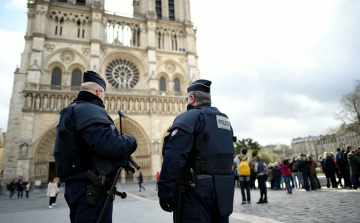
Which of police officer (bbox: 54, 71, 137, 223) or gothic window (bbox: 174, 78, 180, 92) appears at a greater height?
gothic window (bbox: 174, 78, 180, 92)

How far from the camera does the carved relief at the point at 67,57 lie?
2295cm

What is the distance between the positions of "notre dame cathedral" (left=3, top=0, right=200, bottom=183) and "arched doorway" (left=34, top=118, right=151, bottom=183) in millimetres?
80

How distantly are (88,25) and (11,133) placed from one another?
523 inches

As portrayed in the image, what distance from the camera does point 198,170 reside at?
223 centimetres

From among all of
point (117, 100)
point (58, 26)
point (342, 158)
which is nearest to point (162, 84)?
point (117, 100)

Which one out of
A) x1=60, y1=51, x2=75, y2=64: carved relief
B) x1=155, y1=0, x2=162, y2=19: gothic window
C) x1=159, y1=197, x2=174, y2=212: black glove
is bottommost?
x1=159, y1=197, x2=174, y2=212: black glove

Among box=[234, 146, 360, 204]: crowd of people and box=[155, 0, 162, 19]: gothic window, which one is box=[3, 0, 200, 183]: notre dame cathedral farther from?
box=[234, 146, 360, 204]: crowd of people

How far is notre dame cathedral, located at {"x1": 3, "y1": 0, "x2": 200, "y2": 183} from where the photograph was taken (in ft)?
65.6

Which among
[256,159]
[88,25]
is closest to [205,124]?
[256,159]

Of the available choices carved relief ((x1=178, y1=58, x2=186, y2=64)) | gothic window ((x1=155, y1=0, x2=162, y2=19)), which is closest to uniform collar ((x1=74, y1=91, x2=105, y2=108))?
carved relief ((x1=178, y1=58, x2=186, y2=64))

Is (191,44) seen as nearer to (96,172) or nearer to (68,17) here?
(68,17)

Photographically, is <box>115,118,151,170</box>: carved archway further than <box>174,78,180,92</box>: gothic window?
No

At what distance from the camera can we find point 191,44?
27.8 m

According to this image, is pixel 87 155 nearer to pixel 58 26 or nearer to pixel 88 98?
pixel 88 98
